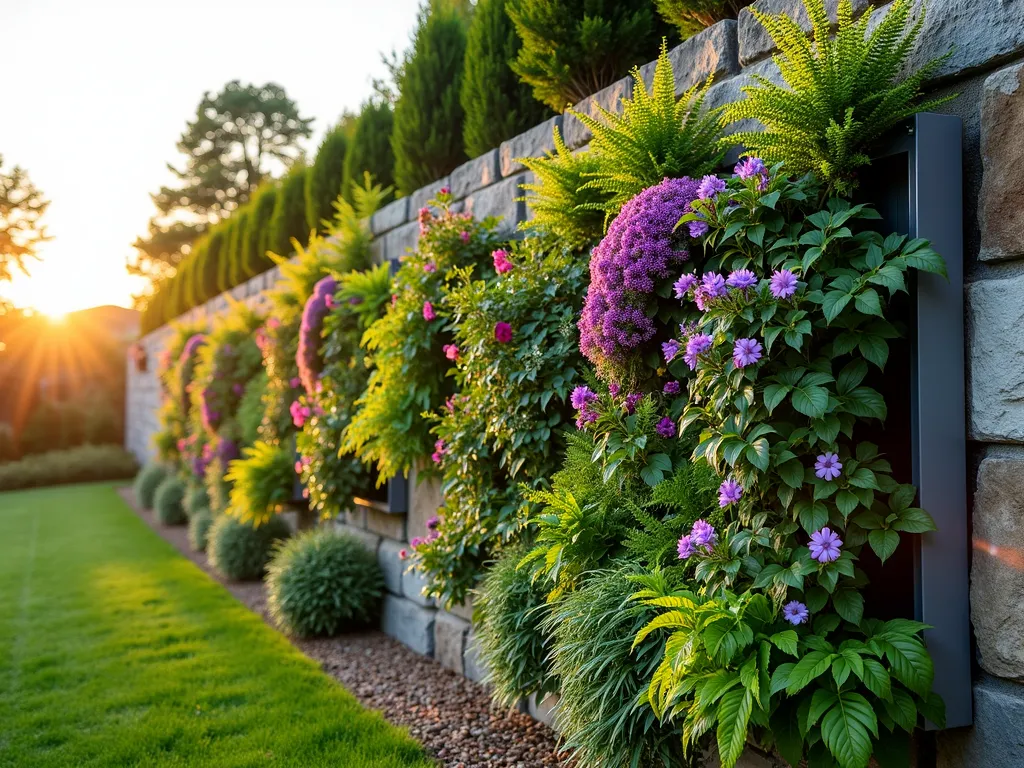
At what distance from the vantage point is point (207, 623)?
535 cm

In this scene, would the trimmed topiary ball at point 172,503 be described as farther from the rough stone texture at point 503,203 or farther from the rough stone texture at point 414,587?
the rough stone texture at point 503,203

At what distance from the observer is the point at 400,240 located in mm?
5441

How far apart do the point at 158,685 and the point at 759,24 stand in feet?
13.4

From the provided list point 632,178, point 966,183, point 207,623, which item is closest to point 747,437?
point 966,183

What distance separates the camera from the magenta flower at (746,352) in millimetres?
2029

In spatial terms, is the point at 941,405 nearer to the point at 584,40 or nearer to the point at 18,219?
the point at 584,40

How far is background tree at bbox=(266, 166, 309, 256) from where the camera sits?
928 cm

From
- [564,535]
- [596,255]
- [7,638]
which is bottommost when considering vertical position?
[7,638]

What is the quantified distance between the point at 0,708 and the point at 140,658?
82 cm

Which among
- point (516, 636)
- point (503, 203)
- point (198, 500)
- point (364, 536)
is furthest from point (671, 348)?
point (198, 500)

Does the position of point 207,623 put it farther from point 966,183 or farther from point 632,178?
point 966,183

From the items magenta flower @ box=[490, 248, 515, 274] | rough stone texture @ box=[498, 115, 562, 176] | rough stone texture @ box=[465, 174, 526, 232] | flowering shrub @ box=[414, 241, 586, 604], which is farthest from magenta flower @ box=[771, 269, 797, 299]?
rough stone texture @ box=[465, 174, 526, 232]

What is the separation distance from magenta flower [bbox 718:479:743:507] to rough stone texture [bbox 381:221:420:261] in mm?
3393

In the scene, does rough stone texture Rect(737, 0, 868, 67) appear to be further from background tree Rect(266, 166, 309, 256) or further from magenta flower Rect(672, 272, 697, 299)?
background tree Rect(266, 166, 309, 256)
